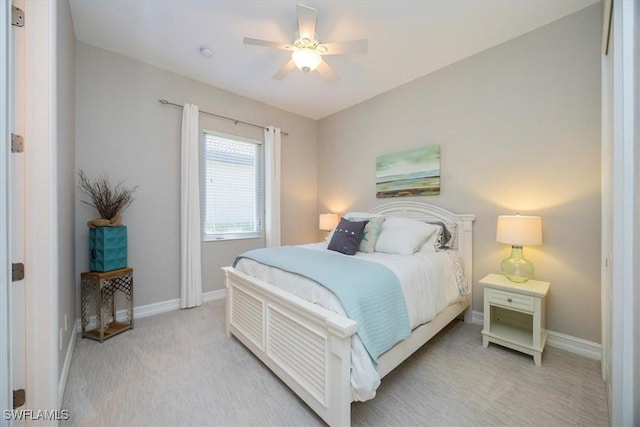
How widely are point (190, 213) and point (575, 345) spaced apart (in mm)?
4079

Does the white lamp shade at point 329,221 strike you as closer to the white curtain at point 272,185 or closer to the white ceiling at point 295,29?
the white curtain at point 272,185

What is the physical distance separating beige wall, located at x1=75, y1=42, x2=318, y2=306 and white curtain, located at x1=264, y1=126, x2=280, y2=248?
356 mm

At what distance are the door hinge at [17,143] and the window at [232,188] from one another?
2212 mm

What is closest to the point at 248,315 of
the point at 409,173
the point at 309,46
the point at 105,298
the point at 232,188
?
the point at 105,298

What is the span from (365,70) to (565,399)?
11.1 feet

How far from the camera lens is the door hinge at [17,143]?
3.91 feet

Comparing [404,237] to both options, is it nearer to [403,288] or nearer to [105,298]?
[403,288]

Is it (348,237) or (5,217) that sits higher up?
(5,217)

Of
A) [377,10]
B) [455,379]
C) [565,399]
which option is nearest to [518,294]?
[565,399]

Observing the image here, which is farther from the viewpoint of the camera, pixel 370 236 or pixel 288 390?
pixel 370 236

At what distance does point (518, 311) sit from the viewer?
85.5 inches

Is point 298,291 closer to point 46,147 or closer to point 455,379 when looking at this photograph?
point 455,379

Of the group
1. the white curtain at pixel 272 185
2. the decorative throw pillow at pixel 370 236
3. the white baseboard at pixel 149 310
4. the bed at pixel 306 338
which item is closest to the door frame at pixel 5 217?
the bed at pixel 306 338

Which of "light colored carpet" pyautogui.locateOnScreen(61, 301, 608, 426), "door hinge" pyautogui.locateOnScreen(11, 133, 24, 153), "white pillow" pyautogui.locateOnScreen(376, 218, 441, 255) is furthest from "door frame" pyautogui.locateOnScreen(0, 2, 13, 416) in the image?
"white pillow" pyautogui.locateOnScreen(376, 218, 441, 255)
